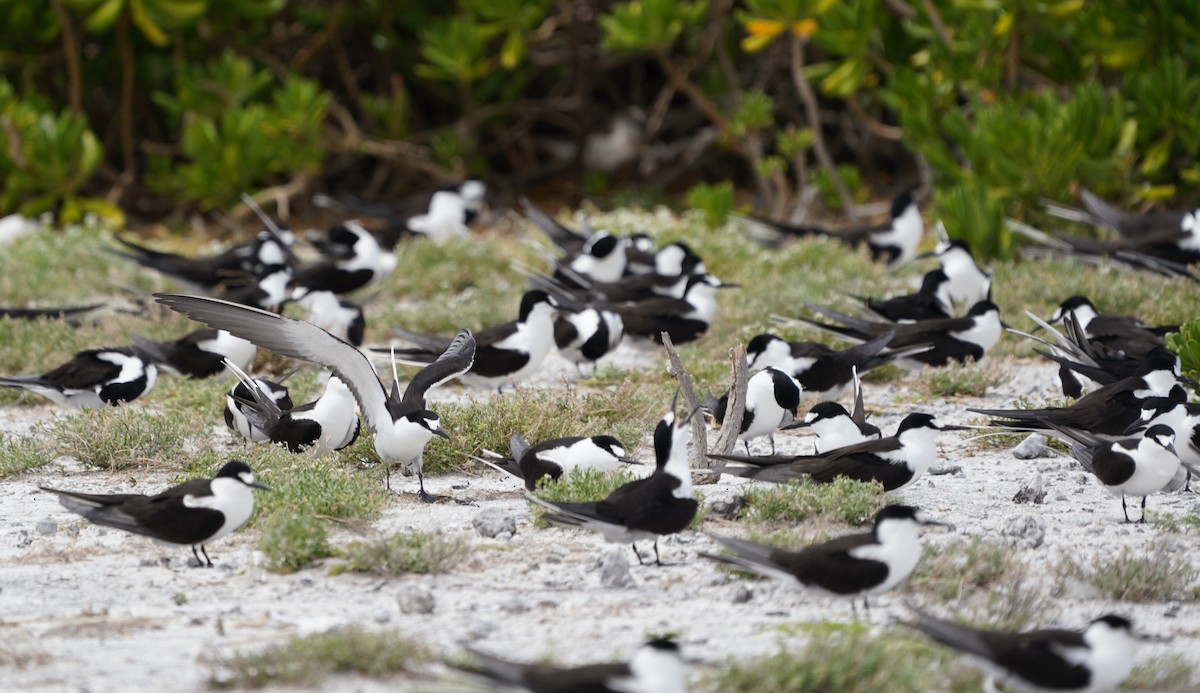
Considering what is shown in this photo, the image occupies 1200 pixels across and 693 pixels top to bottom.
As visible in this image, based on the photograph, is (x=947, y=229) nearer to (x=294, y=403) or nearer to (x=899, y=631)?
(x=294, y=403)

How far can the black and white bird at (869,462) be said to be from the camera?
17.1 feet

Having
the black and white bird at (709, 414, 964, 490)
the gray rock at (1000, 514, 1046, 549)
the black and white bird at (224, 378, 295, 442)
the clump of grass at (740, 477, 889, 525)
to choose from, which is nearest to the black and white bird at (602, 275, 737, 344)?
the black and white bird at (224, 378, 295, 442)

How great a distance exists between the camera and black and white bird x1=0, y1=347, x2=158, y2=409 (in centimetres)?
697

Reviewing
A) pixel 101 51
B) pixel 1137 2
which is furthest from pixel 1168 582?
pixel 101 51

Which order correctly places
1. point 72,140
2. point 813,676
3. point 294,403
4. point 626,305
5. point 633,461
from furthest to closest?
1. point 72,140
2. point 626,305
3. point 294,403
4. point 633,461
5. point 813,676

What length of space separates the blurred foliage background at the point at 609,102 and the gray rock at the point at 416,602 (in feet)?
22.1

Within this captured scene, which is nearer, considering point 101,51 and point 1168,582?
point 1168,582

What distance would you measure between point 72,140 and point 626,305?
631 cm

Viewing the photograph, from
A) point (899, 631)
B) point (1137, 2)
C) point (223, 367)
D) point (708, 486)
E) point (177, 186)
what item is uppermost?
point (1137, 2)

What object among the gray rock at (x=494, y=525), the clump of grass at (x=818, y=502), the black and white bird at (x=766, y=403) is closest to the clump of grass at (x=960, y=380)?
the black and white bird at (x=766, y=403)

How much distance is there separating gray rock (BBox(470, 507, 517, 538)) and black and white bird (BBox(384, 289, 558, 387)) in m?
2.23

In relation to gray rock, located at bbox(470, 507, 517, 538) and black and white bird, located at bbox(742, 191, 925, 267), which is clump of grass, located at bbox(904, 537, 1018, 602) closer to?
gray rock, located at bbox(470, 507, 517, 538)

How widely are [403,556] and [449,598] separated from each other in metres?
0.23

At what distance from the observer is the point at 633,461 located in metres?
5.36
